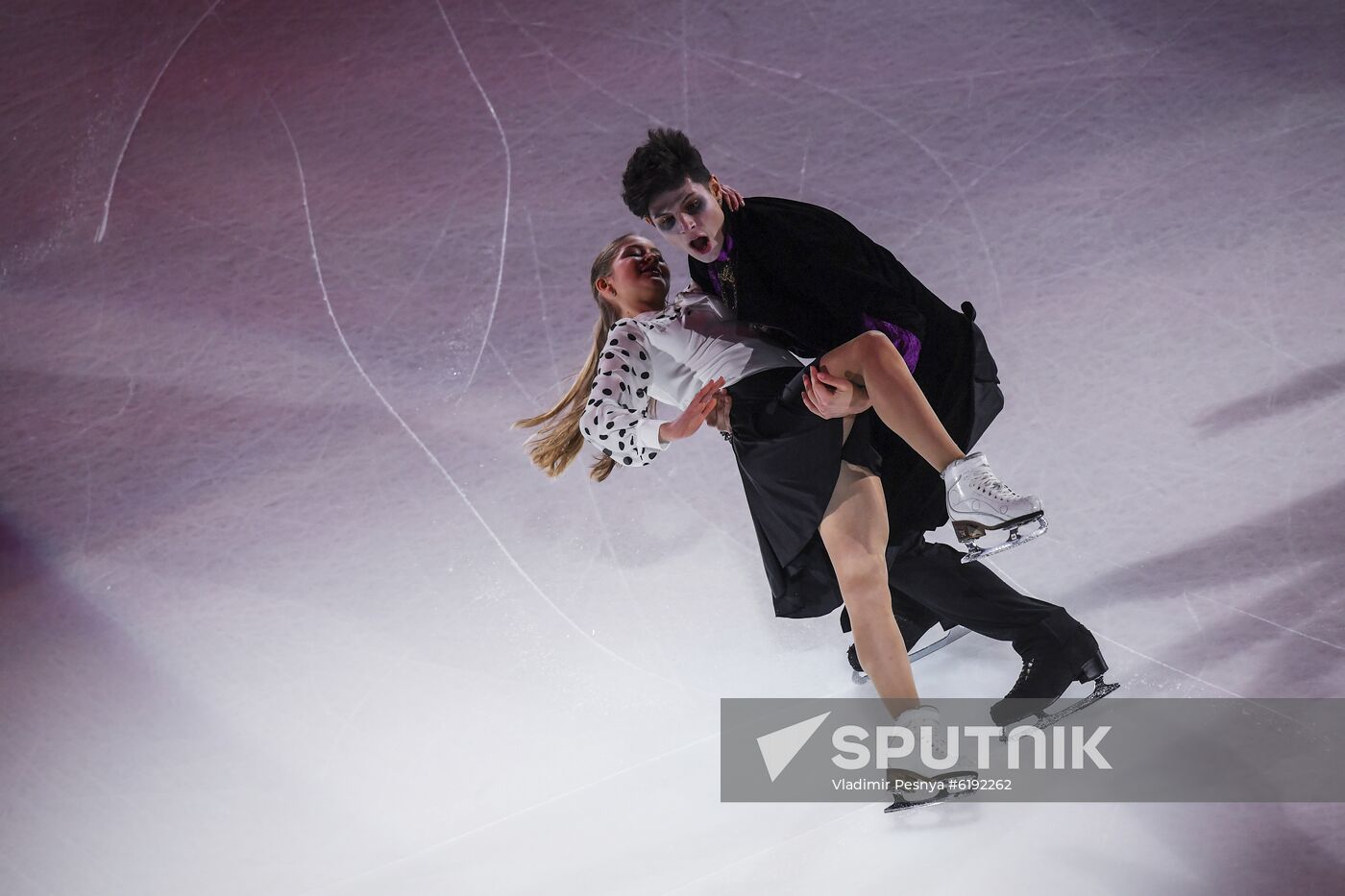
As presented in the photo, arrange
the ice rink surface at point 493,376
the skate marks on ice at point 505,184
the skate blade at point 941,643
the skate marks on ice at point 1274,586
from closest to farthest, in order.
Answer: the skate marks on ice at point 1274,586 → the skate blade at point 941,643 → the ice rink surface at point 493,376 → the skate marks on ice at point 505,184

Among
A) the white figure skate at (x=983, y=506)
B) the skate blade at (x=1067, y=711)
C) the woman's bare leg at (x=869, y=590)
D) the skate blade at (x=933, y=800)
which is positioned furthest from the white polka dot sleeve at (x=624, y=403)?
the skate blade at (x=1067, y=711)

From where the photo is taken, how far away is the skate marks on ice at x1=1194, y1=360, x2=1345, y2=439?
3.68 m

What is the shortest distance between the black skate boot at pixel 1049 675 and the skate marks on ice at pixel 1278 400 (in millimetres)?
1155

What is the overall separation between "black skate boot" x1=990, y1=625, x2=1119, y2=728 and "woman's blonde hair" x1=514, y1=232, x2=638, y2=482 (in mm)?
1125

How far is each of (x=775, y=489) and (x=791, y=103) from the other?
1.80 metres

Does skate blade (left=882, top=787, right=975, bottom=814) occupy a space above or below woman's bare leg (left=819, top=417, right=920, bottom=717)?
below

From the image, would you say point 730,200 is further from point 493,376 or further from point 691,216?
point 493,376

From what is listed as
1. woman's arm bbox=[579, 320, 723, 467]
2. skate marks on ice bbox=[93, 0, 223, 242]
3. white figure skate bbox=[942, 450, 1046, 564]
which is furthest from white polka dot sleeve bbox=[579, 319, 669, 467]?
skate marks on ice bbox=[93, 0, 223, 242]

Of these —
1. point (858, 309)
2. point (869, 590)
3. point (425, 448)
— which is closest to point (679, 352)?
point (858, 309)

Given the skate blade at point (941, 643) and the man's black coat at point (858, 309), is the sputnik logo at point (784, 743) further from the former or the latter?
the man's black coat at point (858, 309)

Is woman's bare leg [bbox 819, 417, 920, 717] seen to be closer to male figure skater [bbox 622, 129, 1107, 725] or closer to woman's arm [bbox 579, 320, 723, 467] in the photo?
male figure skater [bbox 622, 129, 1107, 725]

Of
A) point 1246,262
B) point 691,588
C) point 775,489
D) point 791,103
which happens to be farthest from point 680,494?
point 1246,262

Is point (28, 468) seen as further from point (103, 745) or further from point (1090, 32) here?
point (1090, 32)

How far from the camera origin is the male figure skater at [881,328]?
2.68 meters
